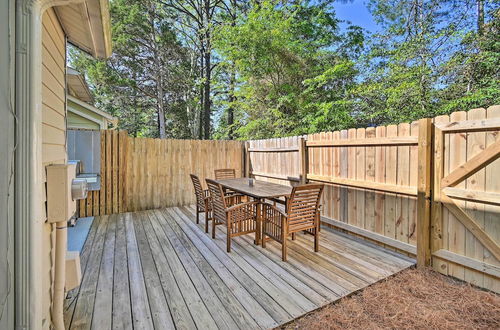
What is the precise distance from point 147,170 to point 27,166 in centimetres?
441

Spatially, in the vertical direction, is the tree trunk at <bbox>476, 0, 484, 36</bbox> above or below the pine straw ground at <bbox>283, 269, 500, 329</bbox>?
above

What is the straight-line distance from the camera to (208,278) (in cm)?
245

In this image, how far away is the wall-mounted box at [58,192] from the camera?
1.49m

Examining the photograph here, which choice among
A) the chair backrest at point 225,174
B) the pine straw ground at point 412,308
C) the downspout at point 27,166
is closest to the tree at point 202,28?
the chair backrest at point 225,174

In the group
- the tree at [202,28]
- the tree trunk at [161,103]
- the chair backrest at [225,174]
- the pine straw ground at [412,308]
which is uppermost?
the tree at [202,28]

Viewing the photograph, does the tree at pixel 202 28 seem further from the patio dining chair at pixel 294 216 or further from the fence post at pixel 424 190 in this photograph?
the fence post at pixel 424 190

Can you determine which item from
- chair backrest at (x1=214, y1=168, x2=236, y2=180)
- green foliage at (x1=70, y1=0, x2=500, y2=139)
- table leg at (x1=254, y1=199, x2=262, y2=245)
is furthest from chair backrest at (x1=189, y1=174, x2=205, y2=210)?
green foliage at (x1=70, y1=0, x2=500, y2=139)

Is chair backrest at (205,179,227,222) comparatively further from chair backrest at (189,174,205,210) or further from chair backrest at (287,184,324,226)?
chair backrest at (287,184,324,226)

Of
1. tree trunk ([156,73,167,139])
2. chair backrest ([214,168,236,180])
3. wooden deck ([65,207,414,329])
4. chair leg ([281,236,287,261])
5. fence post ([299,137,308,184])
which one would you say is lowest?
wooden deck ([65,207,414,329])

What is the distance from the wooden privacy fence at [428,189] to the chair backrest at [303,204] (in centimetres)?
91

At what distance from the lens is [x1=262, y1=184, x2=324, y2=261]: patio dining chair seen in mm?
2848

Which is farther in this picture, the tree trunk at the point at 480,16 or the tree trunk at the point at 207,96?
the tree trunk at the point at 207,96

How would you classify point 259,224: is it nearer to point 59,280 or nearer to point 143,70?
point 59,280

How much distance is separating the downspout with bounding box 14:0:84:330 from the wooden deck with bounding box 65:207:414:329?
844mm
